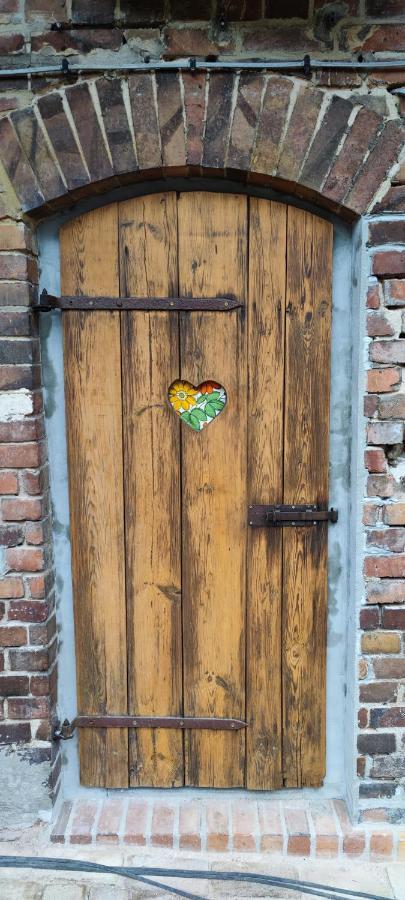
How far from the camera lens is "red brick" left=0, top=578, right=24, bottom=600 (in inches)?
76.2

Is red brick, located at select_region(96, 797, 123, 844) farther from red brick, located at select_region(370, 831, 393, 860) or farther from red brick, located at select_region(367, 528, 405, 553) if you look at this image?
red brick, located at select_region(367, 528, 405, 553)

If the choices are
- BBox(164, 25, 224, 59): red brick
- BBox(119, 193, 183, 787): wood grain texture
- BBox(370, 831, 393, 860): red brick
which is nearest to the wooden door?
BBox(119, 193, 183, 787): wood grain texture

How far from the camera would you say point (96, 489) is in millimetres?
2012

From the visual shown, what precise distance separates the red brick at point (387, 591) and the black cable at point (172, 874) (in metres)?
0.85

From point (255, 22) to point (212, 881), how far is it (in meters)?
2.48

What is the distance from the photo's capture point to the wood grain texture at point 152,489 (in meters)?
1.91

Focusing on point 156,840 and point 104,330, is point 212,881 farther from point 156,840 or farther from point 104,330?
point 104,330

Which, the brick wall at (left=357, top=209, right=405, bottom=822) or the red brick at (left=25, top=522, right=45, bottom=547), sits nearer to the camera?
the brick wall at (left=357, top=209, right=405, bottom=822)

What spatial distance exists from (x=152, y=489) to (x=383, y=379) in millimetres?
785

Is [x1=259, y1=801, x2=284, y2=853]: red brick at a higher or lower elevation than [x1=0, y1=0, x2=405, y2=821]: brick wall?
lower

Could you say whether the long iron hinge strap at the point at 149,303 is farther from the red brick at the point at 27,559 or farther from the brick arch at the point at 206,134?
the red brick at the point at 27,559

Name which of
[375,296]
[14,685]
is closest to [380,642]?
[375,296]

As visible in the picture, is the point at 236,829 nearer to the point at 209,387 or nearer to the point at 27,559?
the point at 27,559

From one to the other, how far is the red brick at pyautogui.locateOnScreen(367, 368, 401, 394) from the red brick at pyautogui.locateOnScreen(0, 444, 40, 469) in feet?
3.35
